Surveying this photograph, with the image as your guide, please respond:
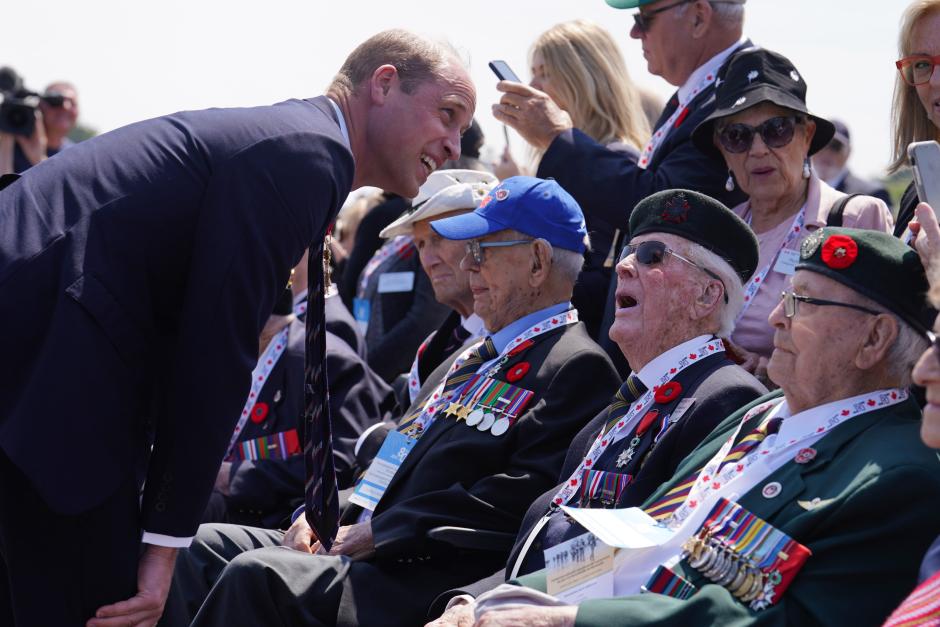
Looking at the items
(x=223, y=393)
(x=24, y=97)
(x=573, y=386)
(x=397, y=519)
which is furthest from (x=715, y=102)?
(x=24, y=97)

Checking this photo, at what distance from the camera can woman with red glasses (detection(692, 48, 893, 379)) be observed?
448cm

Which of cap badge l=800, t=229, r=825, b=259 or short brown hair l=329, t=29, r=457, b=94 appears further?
short brown hair l=329, t=29, r=457, b=94

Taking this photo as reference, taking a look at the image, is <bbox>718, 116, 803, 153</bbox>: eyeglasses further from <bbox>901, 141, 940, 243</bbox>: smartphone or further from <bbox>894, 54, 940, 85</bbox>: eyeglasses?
<bbox>901, 141, 940, 243</bbox>: smartphone

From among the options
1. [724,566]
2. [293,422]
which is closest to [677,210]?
[724,566]

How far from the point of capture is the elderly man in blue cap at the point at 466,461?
4086 mm

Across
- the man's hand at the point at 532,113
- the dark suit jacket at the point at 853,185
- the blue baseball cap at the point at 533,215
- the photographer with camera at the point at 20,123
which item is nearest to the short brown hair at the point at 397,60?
the blue baseball cap at the point at 533,215

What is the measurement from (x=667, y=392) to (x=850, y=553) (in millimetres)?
1071

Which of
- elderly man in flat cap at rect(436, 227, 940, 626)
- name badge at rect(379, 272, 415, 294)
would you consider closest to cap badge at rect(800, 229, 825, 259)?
elderly man in flat cap at rect(436, 227, 940, 626)

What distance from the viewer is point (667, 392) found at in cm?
379

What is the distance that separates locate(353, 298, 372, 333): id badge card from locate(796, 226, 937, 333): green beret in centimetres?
437

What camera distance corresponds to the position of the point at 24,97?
30.5 ft

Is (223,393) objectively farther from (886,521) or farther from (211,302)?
(886,521)

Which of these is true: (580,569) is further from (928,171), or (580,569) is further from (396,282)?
(396,282)

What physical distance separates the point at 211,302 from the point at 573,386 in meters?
1.83
